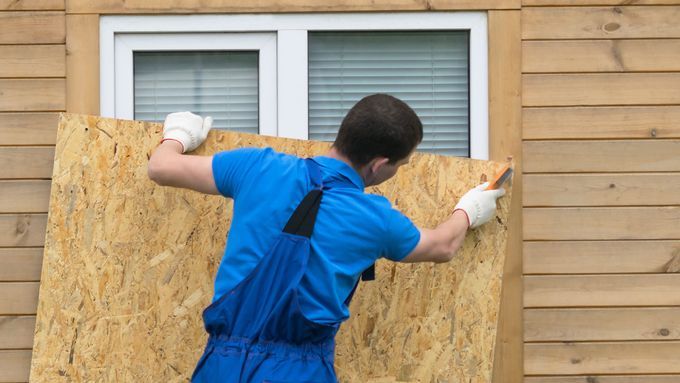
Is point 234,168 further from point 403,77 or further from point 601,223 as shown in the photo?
point 601,223

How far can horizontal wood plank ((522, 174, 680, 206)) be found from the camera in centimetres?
392

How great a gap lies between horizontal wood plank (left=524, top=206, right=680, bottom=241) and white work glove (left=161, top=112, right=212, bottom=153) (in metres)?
1.32

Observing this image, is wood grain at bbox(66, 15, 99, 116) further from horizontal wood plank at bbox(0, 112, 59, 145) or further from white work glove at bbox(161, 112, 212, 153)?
white work glove at bbox(161, 112, 212, 153)

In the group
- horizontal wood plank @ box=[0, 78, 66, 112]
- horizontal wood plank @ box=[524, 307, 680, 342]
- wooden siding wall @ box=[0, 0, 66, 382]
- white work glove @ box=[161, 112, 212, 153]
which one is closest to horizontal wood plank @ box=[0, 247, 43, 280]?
wooden siding wall @ box=[0, 0, 66, 382]

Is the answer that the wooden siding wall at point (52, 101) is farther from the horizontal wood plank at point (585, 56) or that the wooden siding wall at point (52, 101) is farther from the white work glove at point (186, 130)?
the white work glove at point (186, 130)

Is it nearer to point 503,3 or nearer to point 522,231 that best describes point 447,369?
point 522,231

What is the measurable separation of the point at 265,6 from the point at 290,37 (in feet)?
0.50

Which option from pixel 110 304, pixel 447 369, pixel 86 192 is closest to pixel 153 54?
pixel 86 192

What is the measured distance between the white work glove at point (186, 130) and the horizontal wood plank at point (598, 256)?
1.35 metres

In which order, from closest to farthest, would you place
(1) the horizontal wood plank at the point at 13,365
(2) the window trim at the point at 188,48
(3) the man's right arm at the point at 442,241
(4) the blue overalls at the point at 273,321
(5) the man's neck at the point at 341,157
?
(4) the blue overalls at the point at 273,321 < (5) the man's neck at the point at 341,157 < (3) the man's right arm at the point at 442,241 < (1) the horizontal wood plank at the point at 13,365 < (2) the window trim at the point at 188,48

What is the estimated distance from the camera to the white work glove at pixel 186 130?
327 cm

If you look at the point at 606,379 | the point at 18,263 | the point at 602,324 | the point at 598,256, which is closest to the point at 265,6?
the point at 18,263

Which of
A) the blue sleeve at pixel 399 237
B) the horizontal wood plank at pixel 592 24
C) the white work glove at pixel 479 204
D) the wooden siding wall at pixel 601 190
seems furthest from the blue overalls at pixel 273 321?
the horizontal wood plank at pixel 592 24

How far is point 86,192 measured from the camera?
347 cm
